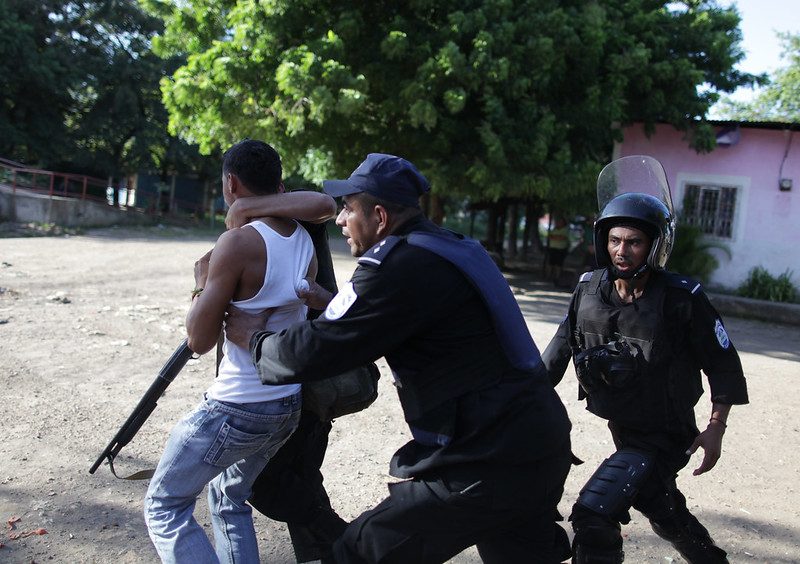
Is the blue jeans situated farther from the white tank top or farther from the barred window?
the barred window

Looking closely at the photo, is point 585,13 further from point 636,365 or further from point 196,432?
point 196,432

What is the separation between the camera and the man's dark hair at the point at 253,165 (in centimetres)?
234

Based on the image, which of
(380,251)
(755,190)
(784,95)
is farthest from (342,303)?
(784,95)

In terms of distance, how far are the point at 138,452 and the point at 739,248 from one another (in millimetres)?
12815

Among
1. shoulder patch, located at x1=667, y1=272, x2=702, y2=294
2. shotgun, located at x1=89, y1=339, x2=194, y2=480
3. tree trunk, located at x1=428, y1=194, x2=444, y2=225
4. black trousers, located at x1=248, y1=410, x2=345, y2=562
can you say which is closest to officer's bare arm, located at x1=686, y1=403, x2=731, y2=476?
shoulder patch, located at x1=667, y1=272, x2=702, y2=294

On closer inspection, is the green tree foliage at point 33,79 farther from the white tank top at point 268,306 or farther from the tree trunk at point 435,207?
the white tank top at point 268,306

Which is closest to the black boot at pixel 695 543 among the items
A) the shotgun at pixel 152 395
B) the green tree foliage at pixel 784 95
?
the shotgun at pixel 152 395

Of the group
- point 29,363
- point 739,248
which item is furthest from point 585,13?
point 29,363

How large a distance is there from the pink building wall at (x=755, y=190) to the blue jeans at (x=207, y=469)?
12.5 meters

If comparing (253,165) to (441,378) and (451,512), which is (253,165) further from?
(451,512)

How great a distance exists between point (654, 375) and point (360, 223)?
1.40 meters

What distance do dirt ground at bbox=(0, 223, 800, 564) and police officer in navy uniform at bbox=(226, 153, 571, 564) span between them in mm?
1401

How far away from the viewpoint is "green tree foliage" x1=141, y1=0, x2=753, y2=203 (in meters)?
9.84

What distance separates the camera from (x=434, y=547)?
1.89 metres
